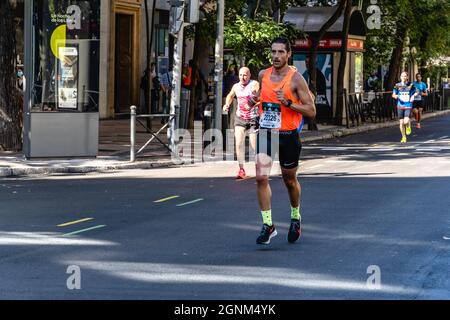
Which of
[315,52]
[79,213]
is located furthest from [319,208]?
[315,52]

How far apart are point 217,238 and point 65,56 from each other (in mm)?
10658

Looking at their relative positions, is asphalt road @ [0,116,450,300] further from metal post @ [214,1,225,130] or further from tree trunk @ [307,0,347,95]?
tree trunk @ [307,0,347,95]

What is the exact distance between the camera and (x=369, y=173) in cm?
1920

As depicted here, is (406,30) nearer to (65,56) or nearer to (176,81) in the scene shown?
(176,81)

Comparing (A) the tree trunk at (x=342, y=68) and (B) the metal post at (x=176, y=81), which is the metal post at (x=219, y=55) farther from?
(A) the tree trunk at (x=342, y=68)

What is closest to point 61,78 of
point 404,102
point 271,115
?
point 271,115

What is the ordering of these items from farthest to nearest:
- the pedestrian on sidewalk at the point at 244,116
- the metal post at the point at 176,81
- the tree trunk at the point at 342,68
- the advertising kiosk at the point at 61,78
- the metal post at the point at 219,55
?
the tree trunk at the point at 342,68 < the metal post at the point at 219,55 < the metal post at the point at 176,81 < the advertising kiosk at the point at 61,78 < the pedestrian on sidewalk at the point at 244,116

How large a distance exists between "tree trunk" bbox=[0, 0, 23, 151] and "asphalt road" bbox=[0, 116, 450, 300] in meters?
3.85

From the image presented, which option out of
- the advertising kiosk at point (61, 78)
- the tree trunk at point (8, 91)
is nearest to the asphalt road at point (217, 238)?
the advertising kiosk at point (61, 78)

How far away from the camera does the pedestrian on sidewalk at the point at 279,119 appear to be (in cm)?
1087

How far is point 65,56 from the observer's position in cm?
2125

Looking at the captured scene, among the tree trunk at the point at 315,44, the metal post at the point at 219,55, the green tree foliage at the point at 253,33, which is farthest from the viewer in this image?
the tree trunk at the point at 315,44

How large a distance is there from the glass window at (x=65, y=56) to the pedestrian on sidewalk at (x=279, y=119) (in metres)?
10.6
